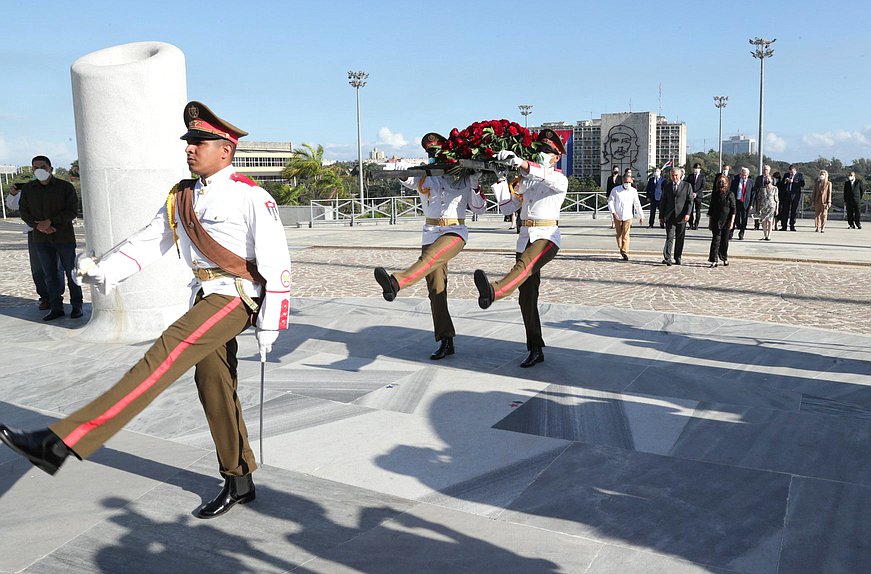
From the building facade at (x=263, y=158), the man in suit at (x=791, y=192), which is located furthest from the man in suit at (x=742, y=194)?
the building facade at (x=263, y=158)

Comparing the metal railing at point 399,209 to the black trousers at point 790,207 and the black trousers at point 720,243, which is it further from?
the black trousers at point 720,243

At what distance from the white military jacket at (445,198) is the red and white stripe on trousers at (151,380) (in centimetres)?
325

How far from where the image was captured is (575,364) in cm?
661

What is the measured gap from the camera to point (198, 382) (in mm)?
3777

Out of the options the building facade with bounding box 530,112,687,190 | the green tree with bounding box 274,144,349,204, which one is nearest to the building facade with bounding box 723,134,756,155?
the building facade with bounding box 530,112,687,190

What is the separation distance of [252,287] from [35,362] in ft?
13.7

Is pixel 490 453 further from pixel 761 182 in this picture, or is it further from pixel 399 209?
pixel 399 209

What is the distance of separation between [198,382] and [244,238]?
0.74 meters

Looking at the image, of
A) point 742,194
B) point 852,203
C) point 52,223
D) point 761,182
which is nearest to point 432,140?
point 52,223

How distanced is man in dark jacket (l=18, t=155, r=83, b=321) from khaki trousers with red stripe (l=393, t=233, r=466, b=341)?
478 centimetres

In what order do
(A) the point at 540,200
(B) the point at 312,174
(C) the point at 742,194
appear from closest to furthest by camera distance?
1. (A) the point at 540,200
2. (C) the point at 742,194
3. (B) the point at 312,174

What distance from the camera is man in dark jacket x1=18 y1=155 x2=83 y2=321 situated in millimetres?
9031

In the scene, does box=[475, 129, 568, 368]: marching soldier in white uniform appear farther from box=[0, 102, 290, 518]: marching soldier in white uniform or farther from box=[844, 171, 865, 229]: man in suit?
box=[844, 171, 865, 229]: man in suit

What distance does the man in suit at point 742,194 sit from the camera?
16608 millimetres
